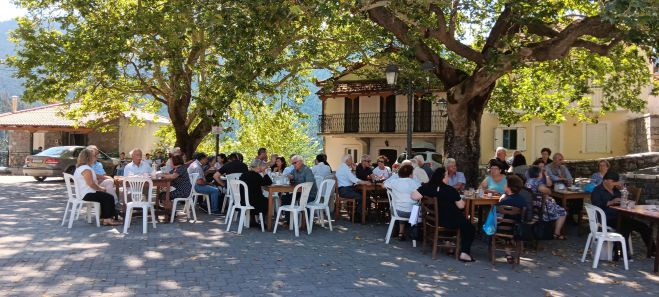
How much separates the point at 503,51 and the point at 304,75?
37.4 feet

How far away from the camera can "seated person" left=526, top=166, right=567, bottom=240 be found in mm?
8268

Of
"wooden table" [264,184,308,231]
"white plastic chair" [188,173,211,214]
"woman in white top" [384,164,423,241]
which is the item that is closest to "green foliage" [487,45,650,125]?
"woman in white top" [384,164,423,241]

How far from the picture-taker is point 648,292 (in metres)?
5.99

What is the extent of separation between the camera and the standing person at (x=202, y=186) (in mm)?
10820

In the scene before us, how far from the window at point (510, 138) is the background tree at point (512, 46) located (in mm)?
10439

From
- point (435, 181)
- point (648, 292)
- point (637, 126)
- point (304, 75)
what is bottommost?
point (648, 292)

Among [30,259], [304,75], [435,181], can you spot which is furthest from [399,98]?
[30,259]

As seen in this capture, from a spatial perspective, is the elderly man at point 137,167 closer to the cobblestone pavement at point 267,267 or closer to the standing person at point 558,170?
the cobblestone pavement at point 267,267

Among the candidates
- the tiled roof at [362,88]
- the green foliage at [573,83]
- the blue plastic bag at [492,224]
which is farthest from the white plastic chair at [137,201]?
the tiled roof at [362,88]

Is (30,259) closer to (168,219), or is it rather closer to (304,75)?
(168,219)

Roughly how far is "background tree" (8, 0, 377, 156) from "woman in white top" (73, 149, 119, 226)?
318 cm

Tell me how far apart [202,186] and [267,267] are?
17.2 ft

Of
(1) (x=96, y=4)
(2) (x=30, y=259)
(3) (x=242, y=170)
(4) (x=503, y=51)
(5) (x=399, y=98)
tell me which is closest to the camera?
(2) (x=30, y=259)

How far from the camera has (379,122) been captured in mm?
31922
